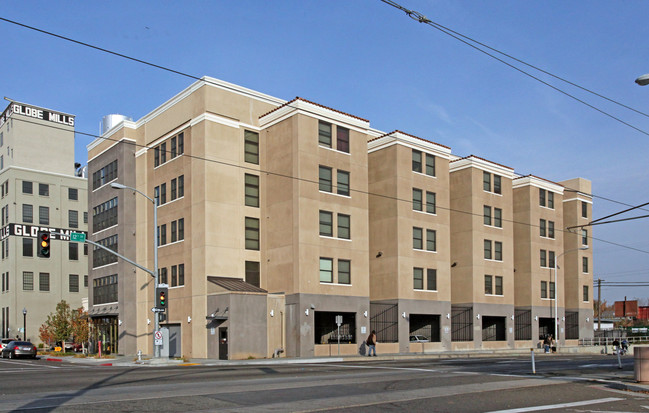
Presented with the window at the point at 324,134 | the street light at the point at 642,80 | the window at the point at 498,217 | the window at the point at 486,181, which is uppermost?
the window at the point at 324,134

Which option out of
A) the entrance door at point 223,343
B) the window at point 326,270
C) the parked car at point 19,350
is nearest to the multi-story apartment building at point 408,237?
the window at point 326,270

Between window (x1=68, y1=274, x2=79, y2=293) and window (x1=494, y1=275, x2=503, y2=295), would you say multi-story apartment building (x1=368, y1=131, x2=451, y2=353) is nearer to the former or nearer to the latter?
window (x1=494, y1=275, x2=503, y2=295)

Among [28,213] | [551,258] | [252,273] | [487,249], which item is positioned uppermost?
[28,213]

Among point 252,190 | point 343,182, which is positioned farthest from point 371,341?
point 252,190

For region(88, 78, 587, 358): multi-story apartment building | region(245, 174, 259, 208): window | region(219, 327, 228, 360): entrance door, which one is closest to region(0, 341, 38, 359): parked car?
region(88, 78, 587, 358): multi-story apartment building

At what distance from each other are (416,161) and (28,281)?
52199mm

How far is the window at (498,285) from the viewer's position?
185 ft

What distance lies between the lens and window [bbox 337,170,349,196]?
44250mm

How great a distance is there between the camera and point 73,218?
81.9 meters

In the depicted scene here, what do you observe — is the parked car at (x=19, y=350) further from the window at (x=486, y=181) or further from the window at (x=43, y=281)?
the window at (x=486, y=181)

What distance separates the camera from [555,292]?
199 feet

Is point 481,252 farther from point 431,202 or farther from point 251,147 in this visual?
point 251,147

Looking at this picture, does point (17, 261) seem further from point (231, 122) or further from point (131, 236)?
point (231, 122)

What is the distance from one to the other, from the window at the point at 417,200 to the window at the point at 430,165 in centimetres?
196
